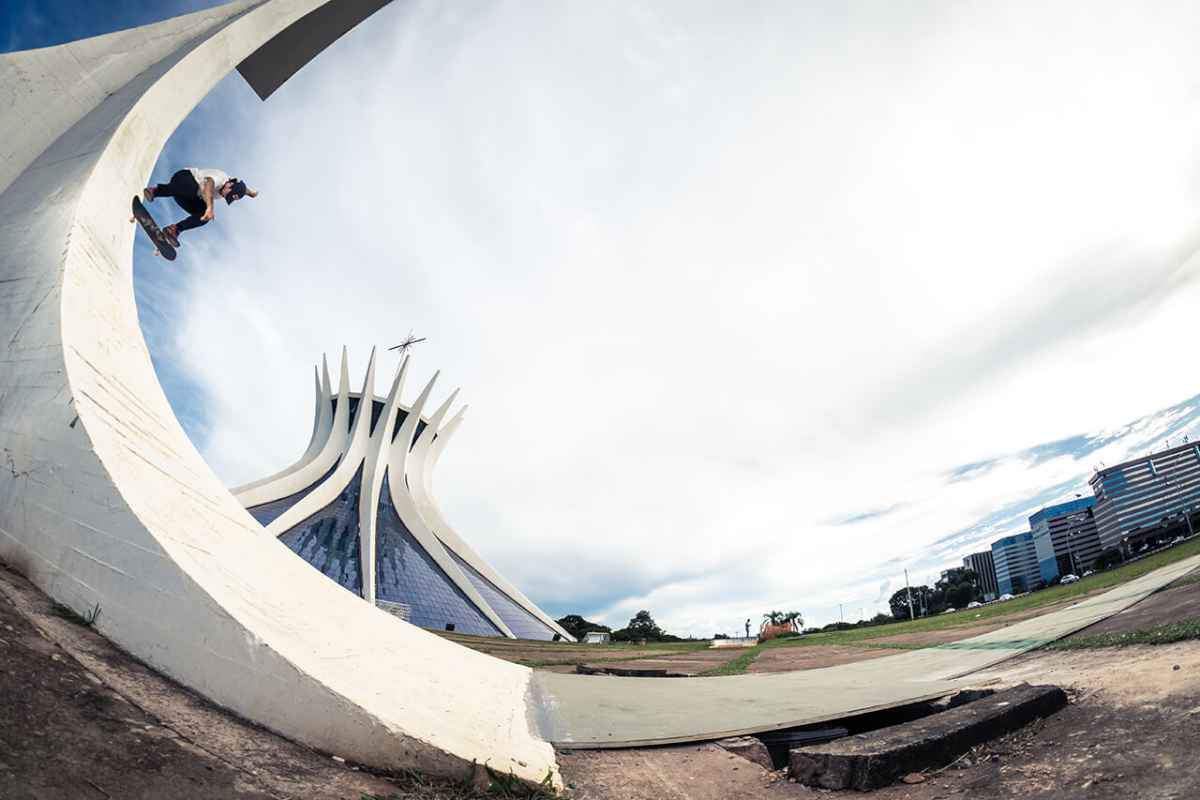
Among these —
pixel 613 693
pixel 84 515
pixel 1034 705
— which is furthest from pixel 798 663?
pixel 84 515

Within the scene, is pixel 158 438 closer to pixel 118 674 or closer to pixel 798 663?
pixel 118 674

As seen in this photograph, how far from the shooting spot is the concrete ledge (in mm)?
2424

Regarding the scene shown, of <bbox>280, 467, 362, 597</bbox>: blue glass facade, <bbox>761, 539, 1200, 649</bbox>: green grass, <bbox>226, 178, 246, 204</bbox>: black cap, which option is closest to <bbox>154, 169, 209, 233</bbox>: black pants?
<bbox>226, 178, 246, 204</bbox>: black cap

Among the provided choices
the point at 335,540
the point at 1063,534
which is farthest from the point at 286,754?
the point at 1063,534

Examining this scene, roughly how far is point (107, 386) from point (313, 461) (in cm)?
3994

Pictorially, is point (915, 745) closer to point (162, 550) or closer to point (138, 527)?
point (162, 550)

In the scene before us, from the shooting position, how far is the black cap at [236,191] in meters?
6.12

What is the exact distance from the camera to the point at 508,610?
120ft

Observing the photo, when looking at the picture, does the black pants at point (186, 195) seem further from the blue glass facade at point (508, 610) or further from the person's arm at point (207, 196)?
the blue glass facade at point (508, 610)

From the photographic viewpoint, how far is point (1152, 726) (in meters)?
2.33

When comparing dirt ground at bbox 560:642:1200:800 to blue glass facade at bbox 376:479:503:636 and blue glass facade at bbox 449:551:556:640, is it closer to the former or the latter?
blue glass facade at bbox 376:479:503:636

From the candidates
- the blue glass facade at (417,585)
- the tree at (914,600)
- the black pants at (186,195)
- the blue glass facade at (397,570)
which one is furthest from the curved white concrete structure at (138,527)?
the tree at (914,600)

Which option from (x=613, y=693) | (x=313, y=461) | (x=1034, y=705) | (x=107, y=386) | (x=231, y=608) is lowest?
(x=613, y=693)

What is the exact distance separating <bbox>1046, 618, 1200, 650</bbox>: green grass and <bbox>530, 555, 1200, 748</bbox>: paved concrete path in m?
0.66
